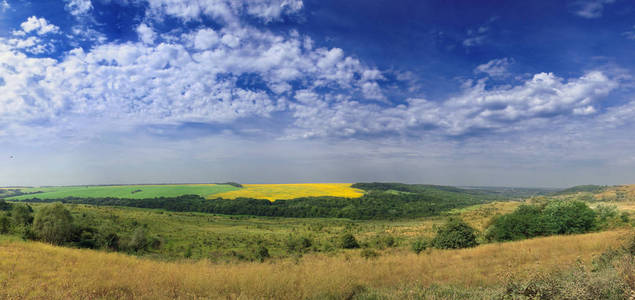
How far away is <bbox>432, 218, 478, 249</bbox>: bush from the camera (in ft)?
69.3

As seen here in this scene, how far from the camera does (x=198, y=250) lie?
3697cm

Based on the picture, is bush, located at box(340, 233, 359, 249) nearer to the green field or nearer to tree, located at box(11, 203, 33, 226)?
tree, located at box(11, 203, 33, 226)

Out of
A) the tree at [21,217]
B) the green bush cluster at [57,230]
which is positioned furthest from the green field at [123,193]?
the tree at [21,217]

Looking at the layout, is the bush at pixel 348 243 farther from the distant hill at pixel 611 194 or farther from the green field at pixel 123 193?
the green field at pixel 123 193

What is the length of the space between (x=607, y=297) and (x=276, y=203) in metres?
107

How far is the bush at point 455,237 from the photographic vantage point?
21109mm

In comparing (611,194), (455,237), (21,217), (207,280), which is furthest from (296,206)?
(611,194)

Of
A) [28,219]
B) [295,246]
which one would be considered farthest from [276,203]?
[28,219]

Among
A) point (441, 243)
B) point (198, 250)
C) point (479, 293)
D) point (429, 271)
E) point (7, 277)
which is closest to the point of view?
point (479, 293)

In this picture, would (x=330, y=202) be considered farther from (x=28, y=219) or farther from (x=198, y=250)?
(x=28, y=219)

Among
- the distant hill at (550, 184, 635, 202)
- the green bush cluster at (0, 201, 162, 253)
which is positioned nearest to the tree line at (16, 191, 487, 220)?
the distant hill at (550, 184, 635, 202)

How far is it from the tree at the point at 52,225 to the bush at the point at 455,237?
3516cm

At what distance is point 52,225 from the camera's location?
82.7 ft

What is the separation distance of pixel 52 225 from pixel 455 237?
1483 inches
